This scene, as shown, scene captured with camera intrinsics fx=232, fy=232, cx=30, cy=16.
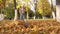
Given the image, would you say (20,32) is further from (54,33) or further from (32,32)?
(54,33)

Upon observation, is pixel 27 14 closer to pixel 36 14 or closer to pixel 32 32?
pixel 36 14

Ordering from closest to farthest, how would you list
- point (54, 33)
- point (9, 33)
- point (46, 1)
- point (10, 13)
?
point (54, 33) < point (9, 33) < point (10, 13) < point (46, 1)

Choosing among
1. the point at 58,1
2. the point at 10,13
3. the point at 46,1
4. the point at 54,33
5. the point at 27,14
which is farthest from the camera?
the point at 27,14

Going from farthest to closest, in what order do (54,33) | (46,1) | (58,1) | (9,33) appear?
(46,1), (58,1), (9,33), (54,33)

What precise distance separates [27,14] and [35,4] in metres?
2.91

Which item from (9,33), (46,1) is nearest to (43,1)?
(46,1)

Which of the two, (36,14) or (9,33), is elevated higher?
(9,33)

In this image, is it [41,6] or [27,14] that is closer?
[41,6]

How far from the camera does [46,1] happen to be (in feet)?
154

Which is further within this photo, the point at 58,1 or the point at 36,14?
the point at 36,14

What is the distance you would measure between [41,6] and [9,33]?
41074 millimetres

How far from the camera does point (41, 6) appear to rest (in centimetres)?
4712

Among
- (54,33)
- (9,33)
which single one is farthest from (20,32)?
(54,33)

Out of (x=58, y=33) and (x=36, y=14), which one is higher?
(x=58, y=33)
